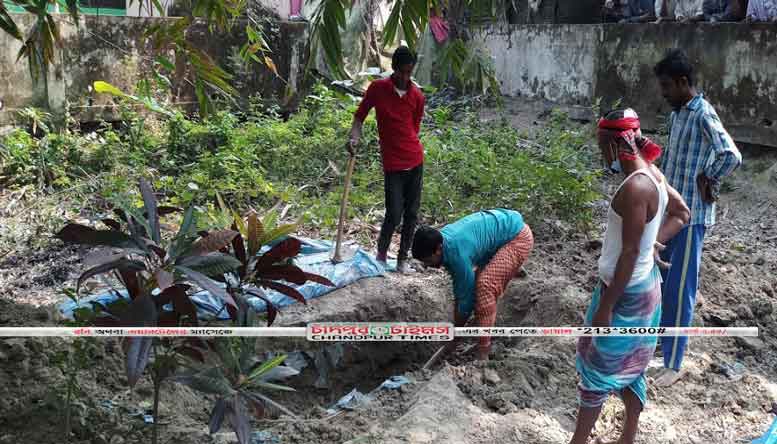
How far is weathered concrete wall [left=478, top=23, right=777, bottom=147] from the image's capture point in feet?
27.0

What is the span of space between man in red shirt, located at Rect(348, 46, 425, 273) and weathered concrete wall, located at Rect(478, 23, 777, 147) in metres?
1.49

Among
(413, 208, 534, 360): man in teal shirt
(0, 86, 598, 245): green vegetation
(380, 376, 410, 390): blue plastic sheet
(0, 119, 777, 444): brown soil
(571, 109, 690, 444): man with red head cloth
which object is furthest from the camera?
(0, 86, 598, 245): green vegetation

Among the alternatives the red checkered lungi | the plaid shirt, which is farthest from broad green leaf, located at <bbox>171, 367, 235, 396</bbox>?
the plaid shirt

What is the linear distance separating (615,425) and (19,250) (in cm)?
460

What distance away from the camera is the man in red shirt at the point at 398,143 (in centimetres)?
570

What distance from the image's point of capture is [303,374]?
4891 mm

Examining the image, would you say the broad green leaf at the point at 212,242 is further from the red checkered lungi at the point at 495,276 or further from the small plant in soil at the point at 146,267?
the red checkered lungi at the point at 495,276

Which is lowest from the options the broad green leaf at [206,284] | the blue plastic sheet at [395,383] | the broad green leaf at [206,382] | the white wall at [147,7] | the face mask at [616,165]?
the blue plastic sheet at [395,383]

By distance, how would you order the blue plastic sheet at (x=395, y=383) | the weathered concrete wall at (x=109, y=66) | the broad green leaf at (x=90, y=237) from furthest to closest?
the weathered concrete wall at (x=109, y=66) < the blue plastic sheet at (x=395, y=383) < the broad green leaf at (x=90, y=237)

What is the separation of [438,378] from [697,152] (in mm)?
1738

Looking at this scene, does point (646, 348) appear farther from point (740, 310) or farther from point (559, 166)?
point (559, 166)

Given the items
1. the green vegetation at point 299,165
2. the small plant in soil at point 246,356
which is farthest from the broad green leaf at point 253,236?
the green vegetation at point 299,165

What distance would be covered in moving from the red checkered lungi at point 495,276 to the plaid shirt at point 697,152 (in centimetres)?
102

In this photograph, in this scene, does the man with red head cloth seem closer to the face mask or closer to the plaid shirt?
the face mask
